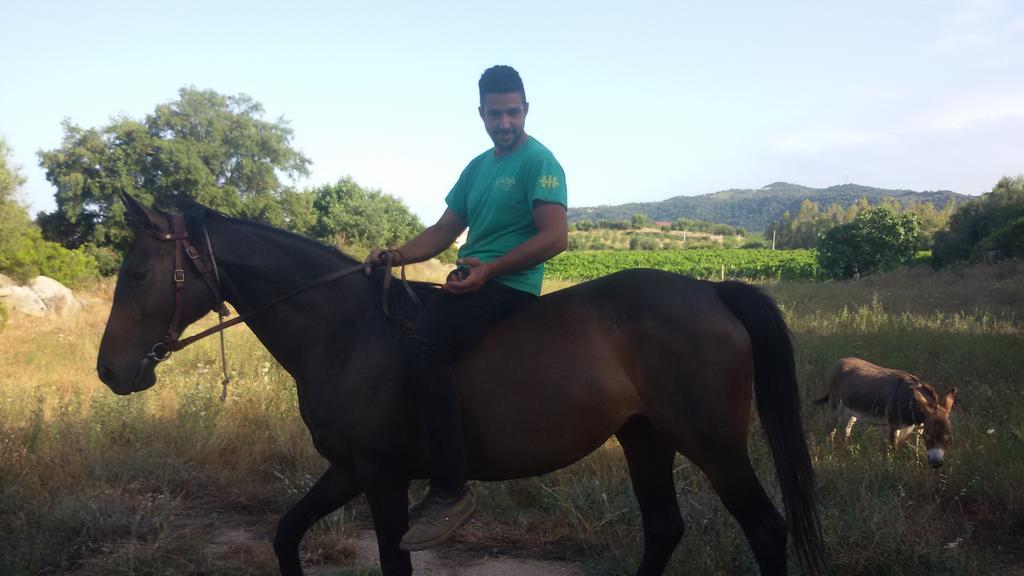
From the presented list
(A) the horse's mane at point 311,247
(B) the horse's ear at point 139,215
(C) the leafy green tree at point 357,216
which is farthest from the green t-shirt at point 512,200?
(C) the leafy green tree at point 357,216

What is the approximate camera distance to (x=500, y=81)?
308 cm

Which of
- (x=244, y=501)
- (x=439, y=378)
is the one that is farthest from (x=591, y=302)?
(x=244, y=501)

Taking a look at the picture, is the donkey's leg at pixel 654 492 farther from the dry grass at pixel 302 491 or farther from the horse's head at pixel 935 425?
the horse's head at pixel 935 425

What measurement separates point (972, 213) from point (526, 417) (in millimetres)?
38524

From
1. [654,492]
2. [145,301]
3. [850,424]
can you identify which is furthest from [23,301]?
[850,424]

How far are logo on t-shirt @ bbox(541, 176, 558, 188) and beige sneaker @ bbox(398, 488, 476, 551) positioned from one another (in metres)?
1.50

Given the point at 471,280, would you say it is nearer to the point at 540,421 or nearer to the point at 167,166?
the point at 540,421

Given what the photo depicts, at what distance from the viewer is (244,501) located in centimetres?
495

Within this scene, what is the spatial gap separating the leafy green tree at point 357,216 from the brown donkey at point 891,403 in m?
34.5

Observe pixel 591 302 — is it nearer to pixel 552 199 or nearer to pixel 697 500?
pixel 552 199

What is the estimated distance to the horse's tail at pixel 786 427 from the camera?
300 cm

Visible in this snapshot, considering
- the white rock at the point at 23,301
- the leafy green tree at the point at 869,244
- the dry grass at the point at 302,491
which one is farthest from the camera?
the leafy green tree at the point at 869,244

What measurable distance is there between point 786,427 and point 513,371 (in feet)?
4.56

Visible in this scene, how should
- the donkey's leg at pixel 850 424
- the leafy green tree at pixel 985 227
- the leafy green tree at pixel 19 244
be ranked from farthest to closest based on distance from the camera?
1. the leafy green tree at pixel 985 227
2. the leafy green tree at pixel 19 244
3. the donkey's leg at pixel 850 424
